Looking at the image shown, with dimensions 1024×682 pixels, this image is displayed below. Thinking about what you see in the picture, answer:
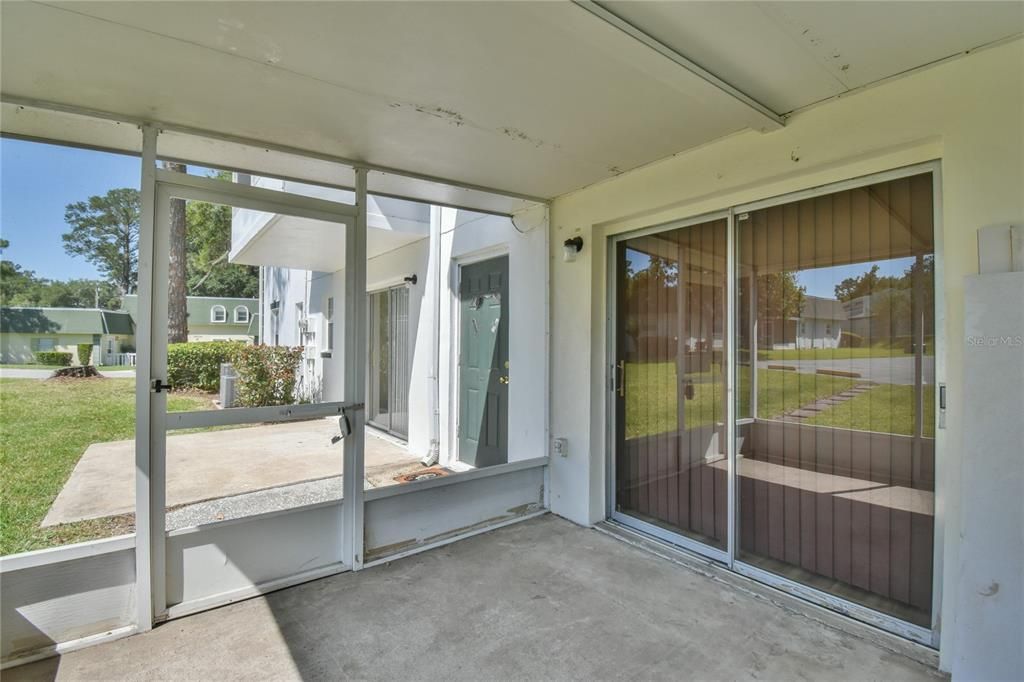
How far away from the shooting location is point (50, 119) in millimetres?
2305

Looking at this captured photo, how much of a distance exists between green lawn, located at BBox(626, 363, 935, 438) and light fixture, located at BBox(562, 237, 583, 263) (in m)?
0.97

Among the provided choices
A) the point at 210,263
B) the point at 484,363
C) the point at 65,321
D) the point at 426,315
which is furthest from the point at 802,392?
the point at 65,321

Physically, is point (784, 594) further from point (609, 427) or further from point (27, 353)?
point (27, 353)

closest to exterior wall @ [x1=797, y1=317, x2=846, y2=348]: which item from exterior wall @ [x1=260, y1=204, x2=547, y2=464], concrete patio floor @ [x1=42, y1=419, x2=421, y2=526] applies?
exterior wall @ [x1=260, y1=204, x2=547, y2=464]

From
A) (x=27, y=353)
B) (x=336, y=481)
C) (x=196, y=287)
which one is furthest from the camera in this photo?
(x=336, y=481)

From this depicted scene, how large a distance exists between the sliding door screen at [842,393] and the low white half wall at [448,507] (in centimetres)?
161

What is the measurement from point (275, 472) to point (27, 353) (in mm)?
1737

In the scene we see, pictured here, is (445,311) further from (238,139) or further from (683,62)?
(683,62)

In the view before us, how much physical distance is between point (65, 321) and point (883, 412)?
4.34 metres

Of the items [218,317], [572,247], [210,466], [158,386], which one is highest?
[572,247]

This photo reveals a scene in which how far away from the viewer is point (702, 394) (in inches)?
120

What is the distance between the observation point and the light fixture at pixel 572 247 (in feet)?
12.1

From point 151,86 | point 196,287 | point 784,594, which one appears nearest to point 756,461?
point 784,594

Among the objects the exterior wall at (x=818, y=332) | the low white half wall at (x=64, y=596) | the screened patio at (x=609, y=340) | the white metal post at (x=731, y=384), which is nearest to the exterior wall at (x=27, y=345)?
the screened patio at (x=609, y=340)
